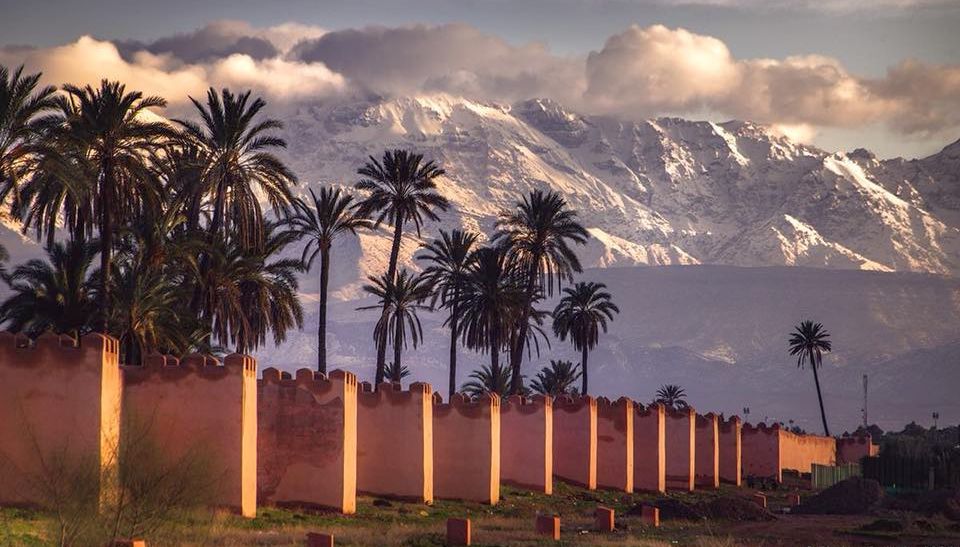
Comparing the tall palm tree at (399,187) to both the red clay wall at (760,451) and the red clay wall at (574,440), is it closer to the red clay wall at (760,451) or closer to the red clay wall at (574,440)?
the red clay wall at (574,440)

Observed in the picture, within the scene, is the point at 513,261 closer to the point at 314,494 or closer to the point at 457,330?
the point at 457,330

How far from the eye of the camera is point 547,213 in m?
87.4

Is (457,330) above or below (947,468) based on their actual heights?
above

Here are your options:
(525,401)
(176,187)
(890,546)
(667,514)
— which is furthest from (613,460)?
(890,546)

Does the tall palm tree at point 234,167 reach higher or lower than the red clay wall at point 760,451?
higher

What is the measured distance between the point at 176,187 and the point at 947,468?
43.9 metres

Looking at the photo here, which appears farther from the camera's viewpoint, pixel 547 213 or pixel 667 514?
pixel 547 213

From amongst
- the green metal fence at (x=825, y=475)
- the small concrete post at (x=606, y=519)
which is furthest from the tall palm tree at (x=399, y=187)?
the small concrete post at (x=606, y=519)

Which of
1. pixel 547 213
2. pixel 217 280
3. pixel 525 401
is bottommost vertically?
pixel 525 401

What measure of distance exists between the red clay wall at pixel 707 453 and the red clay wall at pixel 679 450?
333cm

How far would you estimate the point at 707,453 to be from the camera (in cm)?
8656

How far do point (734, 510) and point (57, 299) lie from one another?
80.6ft

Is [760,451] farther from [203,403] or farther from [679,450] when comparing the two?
[203,403]

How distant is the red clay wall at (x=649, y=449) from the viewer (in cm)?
7606
